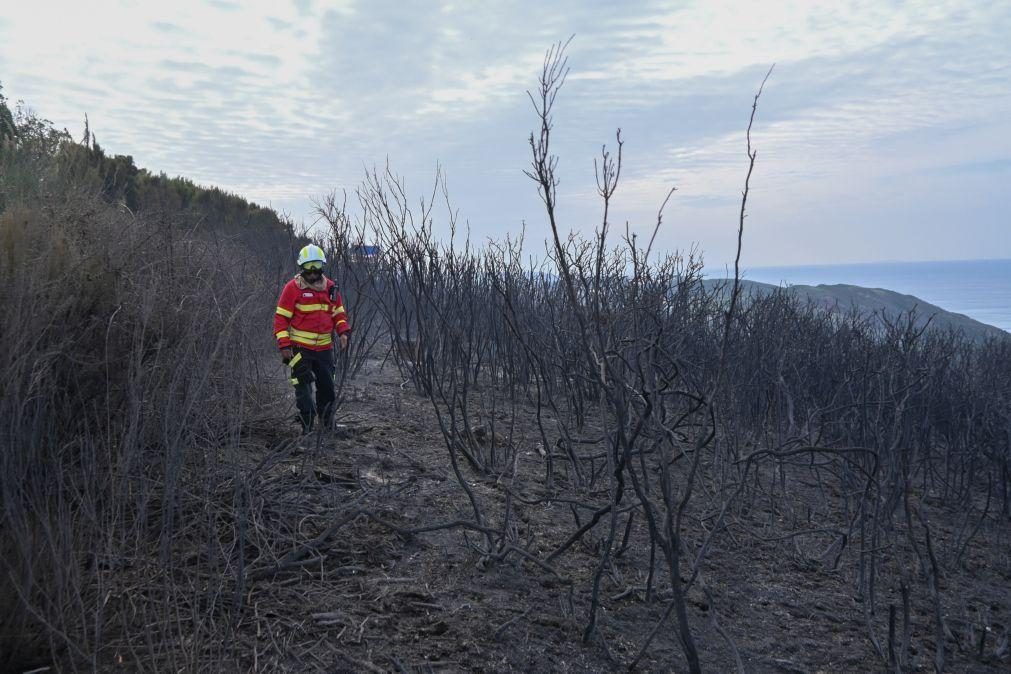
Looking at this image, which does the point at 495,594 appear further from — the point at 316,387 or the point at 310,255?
the point at 310,255

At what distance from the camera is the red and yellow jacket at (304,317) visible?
5.56 meters

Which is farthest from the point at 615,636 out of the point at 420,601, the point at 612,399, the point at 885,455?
the point at 885,455

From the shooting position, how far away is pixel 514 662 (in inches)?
118

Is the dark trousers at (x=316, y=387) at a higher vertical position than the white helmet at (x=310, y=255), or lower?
lower

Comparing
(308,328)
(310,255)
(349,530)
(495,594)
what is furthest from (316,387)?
(495,594)

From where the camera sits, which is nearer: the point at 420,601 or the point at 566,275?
the point at 566,275

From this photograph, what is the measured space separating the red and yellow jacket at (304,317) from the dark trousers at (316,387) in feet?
0.24

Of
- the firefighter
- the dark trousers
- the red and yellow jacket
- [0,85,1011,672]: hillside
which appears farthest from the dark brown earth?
the red and yellow jacket

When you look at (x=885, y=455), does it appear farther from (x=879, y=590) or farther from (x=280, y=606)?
(x=280, y=606)

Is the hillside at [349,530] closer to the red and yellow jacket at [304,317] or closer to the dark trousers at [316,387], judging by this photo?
the dark trousers at [316,387]

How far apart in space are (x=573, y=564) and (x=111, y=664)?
2377 millimetres

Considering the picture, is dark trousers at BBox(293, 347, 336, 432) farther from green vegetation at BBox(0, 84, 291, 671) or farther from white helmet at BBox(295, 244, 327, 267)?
green vegetation at BBox(0, 84, 291, 671)

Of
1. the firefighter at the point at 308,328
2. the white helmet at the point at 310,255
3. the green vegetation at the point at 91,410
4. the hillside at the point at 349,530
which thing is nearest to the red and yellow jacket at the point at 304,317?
the firefighter at the point at 308,328

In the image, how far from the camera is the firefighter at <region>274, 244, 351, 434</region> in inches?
218
